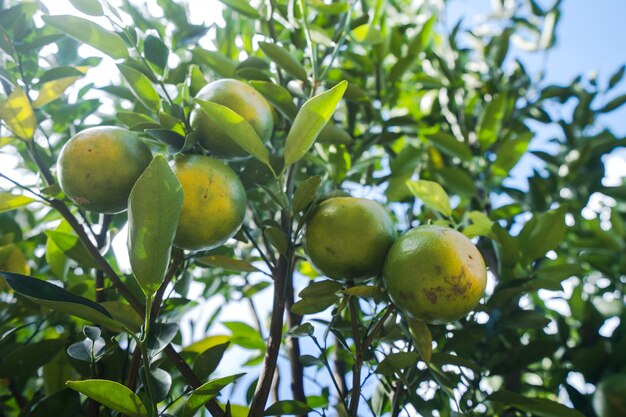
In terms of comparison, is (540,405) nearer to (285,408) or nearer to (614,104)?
(285,408)

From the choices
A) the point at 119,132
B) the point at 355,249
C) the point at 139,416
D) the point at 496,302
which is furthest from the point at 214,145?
the point at 496,302

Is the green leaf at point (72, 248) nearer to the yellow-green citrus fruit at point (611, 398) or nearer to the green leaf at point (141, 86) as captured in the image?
the green leaf at point (141, 86)

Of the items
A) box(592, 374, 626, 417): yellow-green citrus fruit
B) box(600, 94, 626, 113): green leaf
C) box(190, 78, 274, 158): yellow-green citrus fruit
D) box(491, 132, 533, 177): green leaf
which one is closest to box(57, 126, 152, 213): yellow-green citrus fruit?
box(190, 78, 274, 158): yellow-green citrus fruit

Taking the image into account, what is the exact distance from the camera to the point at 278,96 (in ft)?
2.78

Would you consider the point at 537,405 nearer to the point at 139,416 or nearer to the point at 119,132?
the point at 139,416

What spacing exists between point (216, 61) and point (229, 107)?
0.25 metres

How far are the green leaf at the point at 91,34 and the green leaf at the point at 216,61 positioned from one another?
0.61 ft

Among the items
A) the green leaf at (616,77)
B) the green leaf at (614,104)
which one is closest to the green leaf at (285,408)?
the green leaf at (614,104)

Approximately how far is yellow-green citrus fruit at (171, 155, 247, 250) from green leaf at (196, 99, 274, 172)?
2.2 inches

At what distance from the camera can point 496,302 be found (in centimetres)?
88

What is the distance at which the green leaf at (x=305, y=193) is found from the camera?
691 millimetres

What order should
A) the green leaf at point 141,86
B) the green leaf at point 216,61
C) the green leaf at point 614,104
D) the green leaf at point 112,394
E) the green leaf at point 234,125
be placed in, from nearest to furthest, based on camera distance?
the green leaf at point 112,394 → the green leaf at point 234,125 → the green leaf at point 141,86 → the green leaf at point 216,61 → the green leaf at point 614,104

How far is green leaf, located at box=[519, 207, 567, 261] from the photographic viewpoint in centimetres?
92

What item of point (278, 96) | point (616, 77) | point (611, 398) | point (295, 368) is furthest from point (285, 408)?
point (616, 77)
